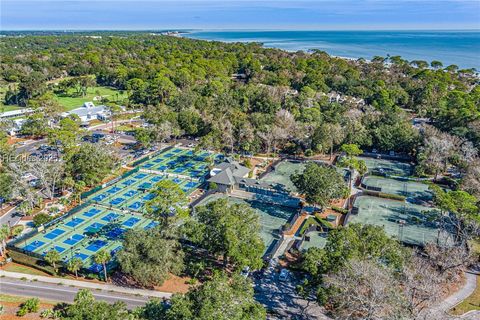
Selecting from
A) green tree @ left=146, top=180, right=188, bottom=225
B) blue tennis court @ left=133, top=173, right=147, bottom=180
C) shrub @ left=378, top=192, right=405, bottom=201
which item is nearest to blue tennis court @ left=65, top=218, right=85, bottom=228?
green tree @ left=146, top=180, right=188, bottom=225

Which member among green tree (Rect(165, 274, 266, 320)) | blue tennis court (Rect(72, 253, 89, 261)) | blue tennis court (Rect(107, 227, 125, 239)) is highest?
green tree (Rect(165, 274, 266, 320))

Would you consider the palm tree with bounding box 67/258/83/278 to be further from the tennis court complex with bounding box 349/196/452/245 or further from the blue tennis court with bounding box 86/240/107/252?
the tennis court complex with bounding box 349/196/452/245

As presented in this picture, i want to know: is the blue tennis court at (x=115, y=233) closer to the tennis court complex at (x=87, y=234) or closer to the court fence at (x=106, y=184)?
the tennis court complex at (x=87, y=234)

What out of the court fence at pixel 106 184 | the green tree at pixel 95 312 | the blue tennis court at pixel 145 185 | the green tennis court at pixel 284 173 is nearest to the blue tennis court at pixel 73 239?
the court fence at pixel 106 184

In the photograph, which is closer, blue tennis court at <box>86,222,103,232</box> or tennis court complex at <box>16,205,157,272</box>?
tennis court complex at <box>16,205,157,272</box>

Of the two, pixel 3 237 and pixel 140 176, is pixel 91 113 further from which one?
pixel 3 237

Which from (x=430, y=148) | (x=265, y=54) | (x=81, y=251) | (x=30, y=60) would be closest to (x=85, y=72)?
(x=30, y=60)

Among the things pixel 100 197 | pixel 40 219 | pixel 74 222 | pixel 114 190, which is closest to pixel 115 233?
pixel 74 222

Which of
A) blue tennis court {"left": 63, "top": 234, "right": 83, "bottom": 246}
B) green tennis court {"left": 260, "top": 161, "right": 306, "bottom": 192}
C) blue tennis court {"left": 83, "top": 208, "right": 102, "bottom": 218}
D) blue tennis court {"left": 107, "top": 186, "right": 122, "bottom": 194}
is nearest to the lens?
blue tennis court {"left": 63, "top": 234, "right": 83, "bottom": 246}
